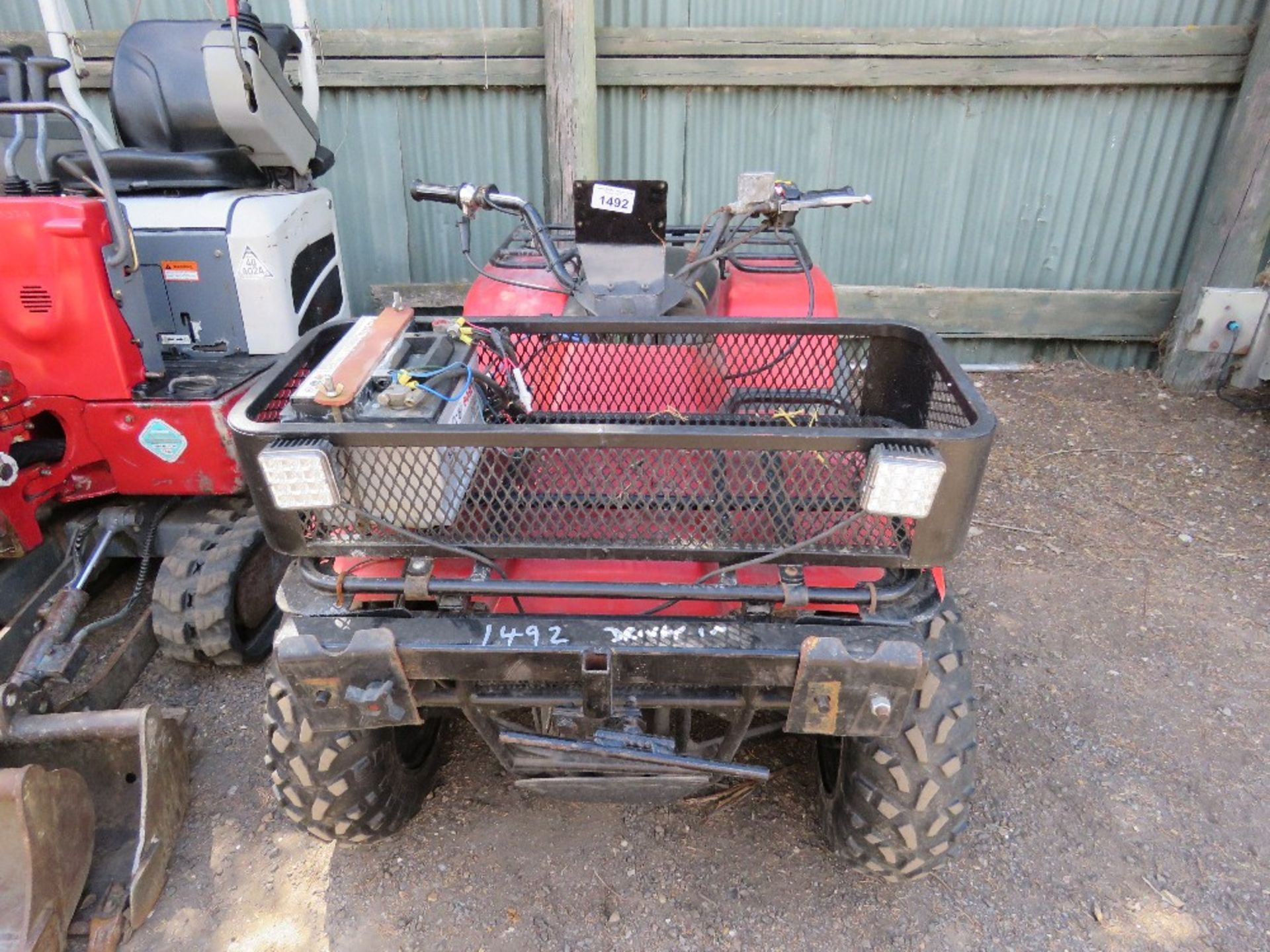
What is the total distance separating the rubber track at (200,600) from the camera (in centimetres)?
278

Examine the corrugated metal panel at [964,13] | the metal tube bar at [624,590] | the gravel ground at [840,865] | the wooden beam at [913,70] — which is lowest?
the gravel ground at [840,865]

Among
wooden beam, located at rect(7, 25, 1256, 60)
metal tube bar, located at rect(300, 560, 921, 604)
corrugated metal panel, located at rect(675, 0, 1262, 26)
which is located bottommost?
metal tube bar, located at rect(300, 560, 921, 604)

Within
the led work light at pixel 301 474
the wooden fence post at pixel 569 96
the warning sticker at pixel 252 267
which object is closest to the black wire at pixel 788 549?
the led work light at pixel 301 474

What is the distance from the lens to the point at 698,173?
16.6 feet

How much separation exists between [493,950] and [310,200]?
3.04 metres

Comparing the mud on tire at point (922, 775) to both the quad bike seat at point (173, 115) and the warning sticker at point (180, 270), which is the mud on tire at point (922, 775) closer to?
the warning sticker at point (180, 270)

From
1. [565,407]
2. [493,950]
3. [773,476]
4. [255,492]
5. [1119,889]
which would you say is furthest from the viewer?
[565,407]

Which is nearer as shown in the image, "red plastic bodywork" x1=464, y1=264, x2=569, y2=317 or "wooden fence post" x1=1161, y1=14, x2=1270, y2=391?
"red plastic bodywork" x1=464, y1=264, x2=569, y2=317

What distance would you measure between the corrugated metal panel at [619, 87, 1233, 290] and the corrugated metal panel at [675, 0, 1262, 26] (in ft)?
1.19

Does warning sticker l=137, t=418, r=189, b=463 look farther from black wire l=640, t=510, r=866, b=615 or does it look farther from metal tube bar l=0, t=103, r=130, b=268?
black wire l=640, t=510, r=866, b=615

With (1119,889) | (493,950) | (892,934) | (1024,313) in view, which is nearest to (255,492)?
(493,950)

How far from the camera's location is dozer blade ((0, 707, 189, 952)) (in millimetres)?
2090

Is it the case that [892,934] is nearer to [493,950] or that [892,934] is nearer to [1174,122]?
[493,950]

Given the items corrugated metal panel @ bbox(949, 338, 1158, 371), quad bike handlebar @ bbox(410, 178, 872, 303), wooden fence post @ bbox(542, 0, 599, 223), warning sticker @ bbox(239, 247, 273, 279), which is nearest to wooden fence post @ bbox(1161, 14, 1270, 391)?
corrugated metal panel @ bbox(949, 338, 1158, 371)
